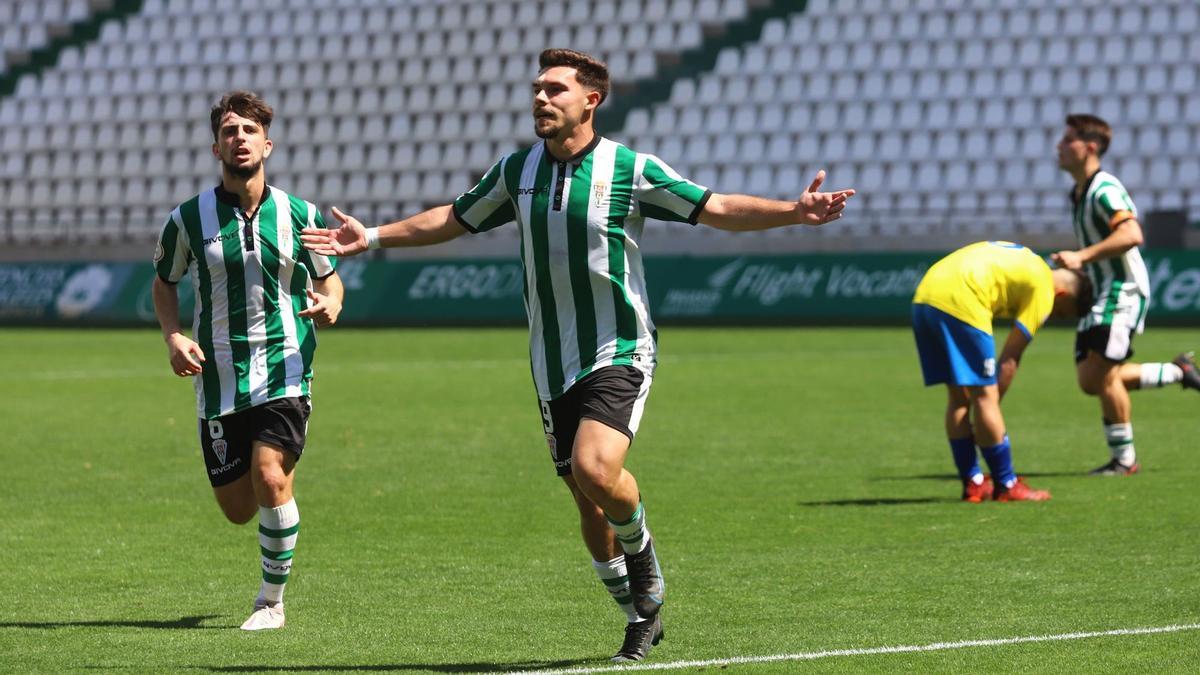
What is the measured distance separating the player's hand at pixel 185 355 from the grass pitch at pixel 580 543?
2.94 ft

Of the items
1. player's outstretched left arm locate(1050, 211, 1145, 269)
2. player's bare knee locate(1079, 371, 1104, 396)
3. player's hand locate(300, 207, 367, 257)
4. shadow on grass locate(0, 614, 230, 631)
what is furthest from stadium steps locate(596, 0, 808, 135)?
player's hand locate(300, 207, 367, 257)

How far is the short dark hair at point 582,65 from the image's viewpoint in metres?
5.70

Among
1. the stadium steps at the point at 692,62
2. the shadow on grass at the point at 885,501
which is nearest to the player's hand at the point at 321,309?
the shadow on grass at the point at 885,501

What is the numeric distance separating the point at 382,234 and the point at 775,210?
133 cm

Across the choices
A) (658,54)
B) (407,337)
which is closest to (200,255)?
(407,337)

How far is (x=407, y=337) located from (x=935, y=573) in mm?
21611

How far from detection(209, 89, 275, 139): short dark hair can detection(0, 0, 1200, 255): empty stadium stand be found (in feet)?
79.2

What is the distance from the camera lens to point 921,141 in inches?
1283

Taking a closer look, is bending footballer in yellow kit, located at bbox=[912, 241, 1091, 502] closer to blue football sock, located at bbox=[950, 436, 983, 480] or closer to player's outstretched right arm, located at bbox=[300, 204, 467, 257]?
blue football sock, located at bbox=[950, 436, 983, 480]

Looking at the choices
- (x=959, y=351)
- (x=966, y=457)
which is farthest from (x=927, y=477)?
(x=959, y=351)

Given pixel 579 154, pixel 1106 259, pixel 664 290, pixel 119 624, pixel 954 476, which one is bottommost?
pixel 664 290

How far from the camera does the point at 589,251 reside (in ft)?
18.6

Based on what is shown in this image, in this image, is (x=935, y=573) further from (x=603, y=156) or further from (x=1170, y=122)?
(x=1170, y=122)

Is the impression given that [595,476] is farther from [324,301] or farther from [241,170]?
[241,170]
